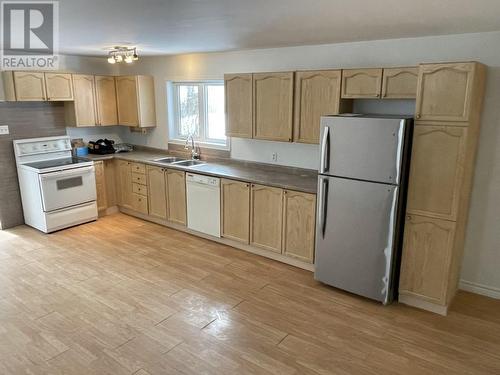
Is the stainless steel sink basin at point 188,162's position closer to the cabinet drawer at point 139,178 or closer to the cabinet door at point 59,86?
the cabinet drawer at point 139,178

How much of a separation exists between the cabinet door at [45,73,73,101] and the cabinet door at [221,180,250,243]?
2686mm

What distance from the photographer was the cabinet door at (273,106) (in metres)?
3.98

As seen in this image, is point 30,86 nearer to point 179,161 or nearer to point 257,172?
point 179,161

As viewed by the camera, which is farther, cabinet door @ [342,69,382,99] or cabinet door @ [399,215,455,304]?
cabinet door @ [342,69,382,99]

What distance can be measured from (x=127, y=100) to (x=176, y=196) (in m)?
1.85

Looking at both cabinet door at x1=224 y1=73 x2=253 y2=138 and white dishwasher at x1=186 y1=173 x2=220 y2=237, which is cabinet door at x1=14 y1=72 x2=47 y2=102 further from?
cabinet door at x1=224 y1=73 x2=253 y2=138

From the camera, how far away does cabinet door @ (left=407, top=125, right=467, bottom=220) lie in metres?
2.85

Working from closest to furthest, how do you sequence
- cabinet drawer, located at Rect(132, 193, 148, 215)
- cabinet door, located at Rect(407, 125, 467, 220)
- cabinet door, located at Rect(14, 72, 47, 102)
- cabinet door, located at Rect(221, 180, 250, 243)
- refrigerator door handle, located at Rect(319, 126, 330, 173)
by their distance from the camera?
cabinet door, located at Rect(407, 125, 467, 220)
refrigerator door handle, located at Rect(319, 126, 330, 173)
cabinet door, located at Rect(221, 180, 250, 243)
cabinet door, located at Rect(14, 72, 47, 102)
cabinet drawer, located at Rect(132, 193, 148, 215)

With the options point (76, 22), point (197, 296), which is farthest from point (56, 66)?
point (197, 296)

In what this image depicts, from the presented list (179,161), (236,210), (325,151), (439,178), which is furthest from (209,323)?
(179,161)

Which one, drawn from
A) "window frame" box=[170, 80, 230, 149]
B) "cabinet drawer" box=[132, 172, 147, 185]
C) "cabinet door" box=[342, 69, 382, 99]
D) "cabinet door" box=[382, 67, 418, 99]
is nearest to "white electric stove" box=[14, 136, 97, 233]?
"cabinet drawer" box=[132, 172, 147, 185]

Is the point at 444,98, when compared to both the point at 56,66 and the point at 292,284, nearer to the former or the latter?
the point at 292,284

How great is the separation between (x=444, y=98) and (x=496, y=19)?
0.60m

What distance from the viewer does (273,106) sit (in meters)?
4.11
